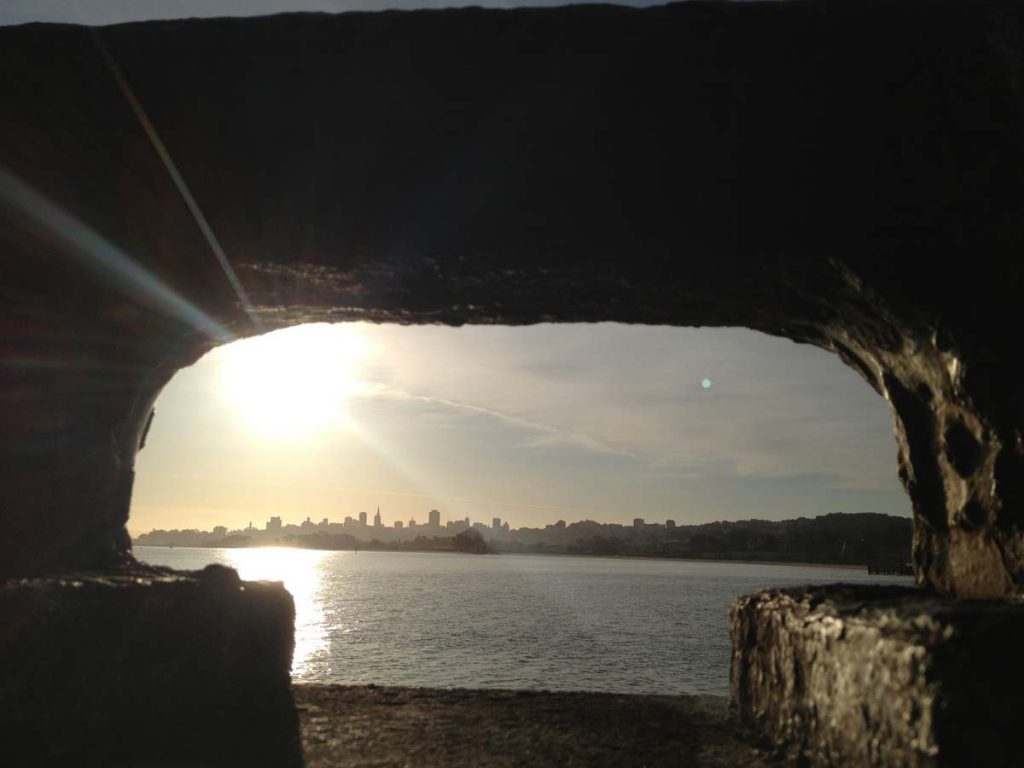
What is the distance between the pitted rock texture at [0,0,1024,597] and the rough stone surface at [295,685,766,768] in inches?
70.2

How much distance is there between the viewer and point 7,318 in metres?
4.93

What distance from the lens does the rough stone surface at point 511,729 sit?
484 cm

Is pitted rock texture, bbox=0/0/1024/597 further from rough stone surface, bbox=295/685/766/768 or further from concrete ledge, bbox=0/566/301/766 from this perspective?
rough stone surface, bbox=295/685/766/768

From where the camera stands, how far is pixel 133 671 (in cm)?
453

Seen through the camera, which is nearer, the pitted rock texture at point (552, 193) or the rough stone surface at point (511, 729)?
the pitted rock texture at point (552, 193)

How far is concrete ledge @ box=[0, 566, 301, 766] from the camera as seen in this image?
166 inches

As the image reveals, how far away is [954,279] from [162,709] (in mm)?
4642

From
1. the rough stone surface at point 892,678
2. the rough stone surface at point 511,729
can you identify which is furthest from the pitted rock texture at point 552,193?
the rough stone surface at point 511,729

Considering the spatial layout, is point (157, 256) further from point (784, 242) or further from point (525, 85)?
point (784, 242)

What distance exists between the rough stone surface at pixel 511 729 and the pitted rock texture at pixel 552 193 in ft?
5.85

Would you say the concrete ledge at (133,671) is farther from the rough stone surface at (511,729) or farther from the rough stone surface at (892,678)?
the rough stone surface at (892,678)

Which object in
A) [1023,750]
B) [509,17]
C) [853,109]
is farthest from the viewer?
[509,17]

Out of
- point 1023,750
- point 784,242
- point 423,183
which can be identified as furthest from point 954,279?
point 423,183

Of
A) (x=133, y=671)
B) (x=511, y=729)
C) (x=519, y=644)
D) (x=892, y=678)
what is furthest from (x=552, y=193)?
(x=519, y=644)
